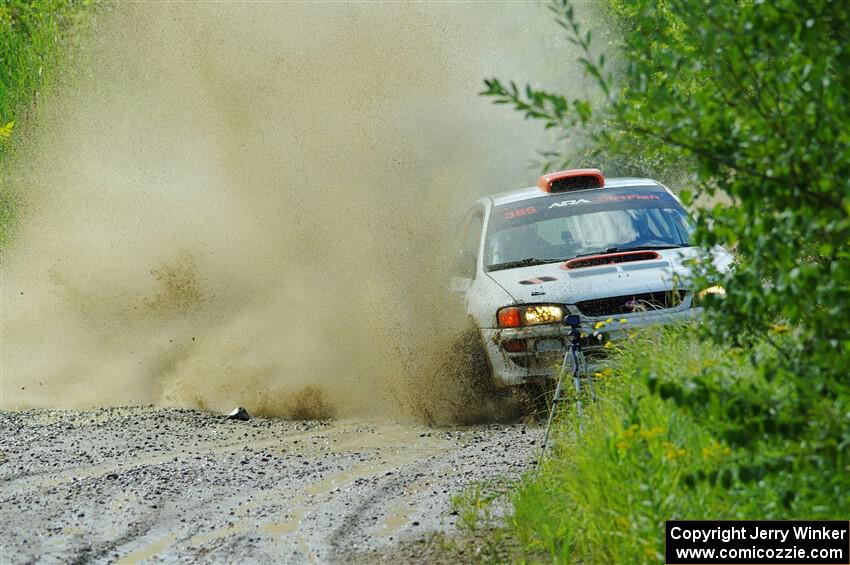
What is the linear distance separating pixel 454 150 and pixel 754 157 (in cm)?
1149

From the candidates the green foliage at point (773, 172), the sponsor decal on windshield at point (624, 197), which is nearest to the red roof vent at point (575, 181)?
the sponsor decal on windshield at point (624, 197)

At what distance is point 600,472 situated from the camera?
5.25m

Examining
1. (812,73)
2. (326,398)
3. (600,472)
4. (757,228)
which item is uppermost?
(812,73)

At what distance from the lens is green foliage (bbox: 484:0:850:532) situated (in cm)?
368

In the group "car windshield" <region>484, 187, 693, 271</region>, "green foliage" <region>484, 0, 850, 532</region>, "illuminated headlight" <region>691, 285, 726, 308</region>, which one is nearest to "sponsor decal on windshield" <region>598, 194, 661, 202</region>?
"car windshield" <region>484, 187, 693, 271</region>

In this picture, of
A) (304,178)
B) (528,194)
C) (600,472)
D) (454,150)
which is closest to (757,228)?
(600,472)

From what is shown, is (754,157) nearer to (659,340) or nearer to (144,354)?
(659,340)

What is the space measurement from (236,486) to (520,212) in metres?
3.81

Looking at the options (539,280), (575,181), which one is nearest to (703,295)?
(539,280)

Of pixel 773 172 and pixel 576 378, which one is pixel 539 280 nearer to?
pixel 576 378

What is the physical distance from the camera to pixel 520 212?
399 inches

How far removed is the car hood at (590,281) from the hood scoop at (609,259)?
0.05 m

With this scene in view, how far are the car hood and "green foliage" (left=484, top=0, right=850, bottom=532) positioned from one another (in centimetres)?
444

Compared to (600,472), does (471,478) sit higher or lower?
lower
